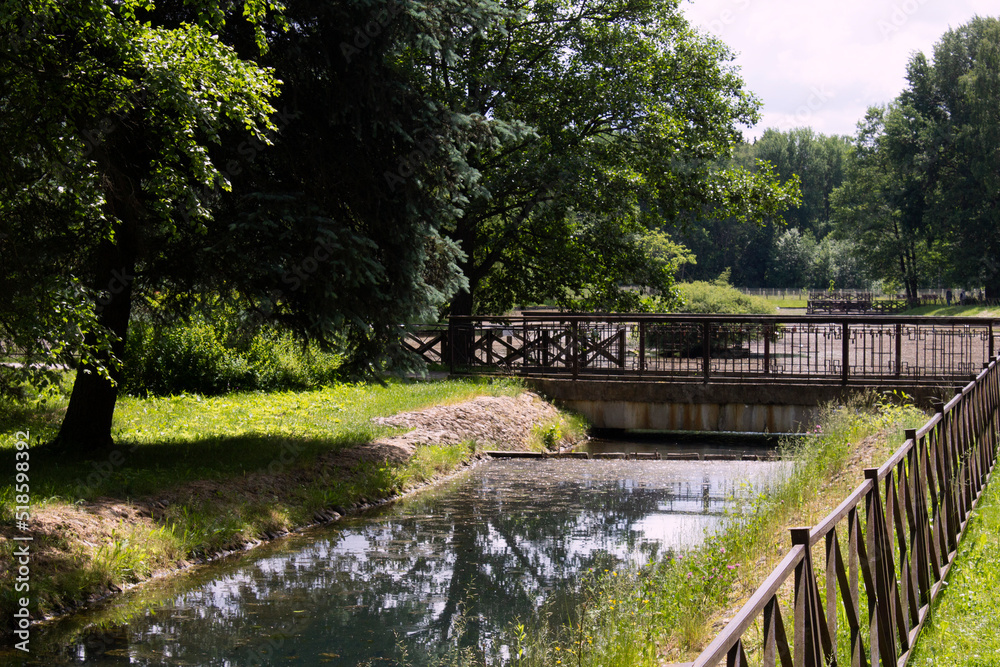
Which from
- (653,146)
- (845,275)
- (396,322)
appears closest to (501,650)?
(396,322)

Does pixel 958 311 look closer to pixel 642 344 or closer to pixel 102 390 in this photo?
pixel 642 344

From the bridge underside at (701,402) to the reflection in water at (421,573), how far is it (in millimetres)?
4966

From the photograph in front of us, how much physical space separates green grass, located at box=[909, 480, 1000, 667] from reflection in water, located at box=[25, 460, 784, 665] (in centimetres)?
262

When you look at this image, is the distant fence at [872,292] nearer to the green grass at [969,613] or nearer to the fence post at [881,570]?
the green grass at [969,613]

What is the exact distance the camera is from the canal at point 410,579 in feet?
23.7

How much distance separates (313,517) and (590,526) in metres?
3.55

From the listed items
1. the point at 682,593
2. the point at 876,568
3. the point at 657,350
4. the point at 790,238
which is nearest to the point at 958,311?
the point at 790,238

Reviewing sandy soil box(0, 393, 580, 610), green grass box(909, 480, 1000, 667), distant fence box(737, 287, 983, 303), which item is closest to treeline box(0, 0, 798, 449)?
sandy soil box(0, 393, 580, 610)

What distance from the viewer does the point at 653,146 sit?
2394 centimetres

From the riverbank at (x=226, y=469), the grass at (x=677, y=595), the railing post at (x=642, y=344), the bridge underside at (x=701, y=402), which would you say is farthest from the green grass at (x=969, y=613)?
the railing post at (x=642, y=344)

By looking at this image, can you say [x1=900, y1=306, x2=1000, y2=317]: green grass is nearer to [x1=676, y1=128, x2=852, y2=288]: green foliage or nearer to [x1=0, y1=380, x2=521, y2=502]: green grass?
[x1=676, y1=128, x2=852, y2=288]: green foliage

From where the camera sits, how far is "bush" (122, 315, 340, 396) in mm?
18391

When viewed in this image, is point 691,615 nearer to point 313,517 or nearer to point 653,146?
point 313,517

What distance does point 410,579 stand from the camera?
912 cm
